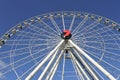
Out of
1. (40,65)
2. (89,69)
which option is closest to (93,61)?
(89,69)

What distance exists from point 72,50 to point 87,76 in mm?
3156

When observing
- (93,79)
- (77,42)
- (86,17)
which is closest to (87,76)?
(93,79)

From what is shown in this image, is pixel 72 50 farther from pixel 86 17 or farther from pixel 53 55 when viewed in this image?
pixel 86 17

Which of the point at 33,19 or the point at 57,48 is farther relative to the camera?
the point at 33,19

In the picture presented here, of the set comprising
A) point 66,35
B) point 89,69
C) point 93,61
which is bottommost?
point 89,69

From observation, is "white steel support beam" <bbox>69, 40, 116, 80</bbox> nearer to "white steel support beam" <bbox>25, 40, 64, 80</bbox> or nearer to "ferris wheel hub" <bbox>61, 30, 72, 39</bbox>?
"ferris wheel hub" <bbox>61, 30, 72, 39</bbox>

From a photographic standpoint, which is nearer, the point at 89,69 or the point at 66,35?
the point at 89,69

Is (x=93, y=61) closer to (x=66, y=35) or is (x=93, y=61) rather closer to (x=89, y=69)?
(x=89, y=69)

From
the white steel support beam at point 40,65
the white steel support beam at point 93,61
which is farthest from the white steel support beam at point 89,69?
the white steel support beam at point 40,65

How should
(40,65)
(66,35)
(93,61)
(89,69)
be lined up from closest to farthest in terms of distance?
(40,65) → (93,61) → (89,69) → (66,35)

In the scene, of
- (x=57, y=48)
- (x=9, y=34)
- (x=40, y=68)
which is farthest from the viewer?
(x=9, y=34)

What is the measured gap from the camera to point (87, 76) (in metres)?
38.1

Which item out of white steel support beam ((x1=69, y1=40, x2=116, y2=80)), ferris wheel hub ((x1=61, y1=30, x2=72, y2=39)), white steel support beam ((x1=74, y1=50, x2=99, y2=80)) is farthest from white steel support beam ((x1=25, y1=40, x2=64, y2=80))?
white steel support beam ((x1=74, y1=50, x2=99, y2=80))

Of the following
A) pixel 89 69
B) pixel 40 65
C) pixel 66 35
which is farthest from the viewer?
pixel 66 35
